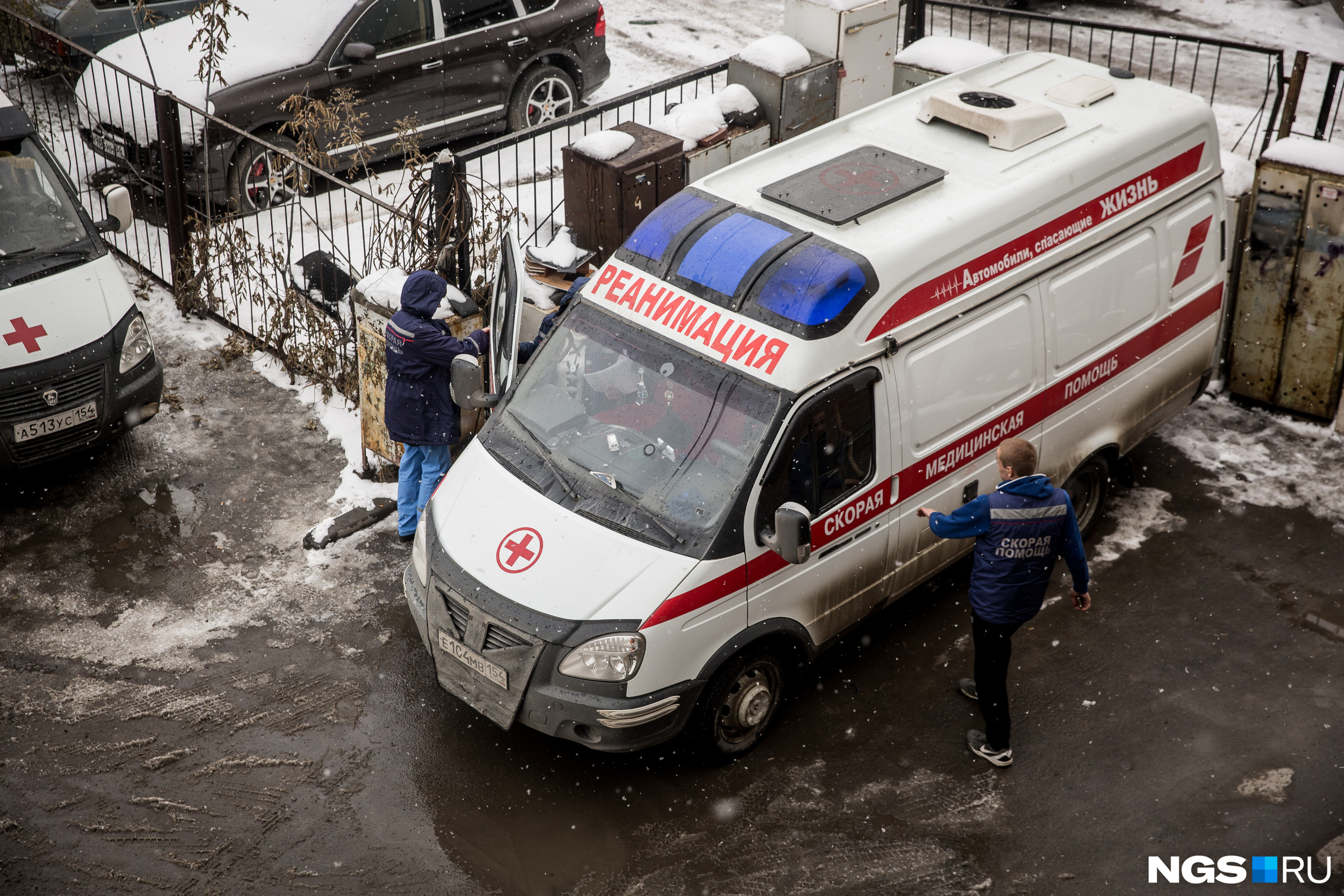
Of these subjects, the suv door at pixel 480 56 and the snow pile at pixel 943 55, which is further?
the suv door at pixel 480 56

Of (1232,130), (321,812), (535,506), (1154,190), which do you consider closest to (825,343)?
(535,506)

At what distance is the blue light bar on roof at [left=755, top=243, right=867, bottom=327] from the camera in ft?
17.2

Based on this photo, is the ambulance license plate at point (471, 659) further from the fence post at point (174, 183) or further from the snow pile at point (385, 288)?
the fence post at point (174, 183)

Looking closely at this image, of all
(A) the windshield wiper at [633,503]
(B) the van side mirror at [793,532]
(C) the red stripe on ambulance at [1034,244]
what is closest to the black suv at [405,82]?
(A) the windshield wiper at [633,503]

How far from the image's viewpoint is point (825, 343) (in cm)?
528

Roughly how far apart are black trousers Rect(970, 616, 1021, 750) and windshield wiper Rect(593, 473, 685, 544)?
4.74 feet

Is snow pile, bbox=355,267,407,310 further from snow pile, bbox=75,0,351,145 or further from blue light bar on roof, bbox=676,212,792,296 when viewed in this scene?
snow pile, bbox=75,0,351,145

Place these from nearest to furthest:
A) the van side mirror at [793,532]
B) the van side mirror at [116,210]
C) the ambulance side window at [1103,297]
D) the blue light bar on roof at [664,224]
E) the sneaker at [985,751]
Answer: the van side mirror at [793,532] → the sneaker at [985,751] → the blue light bar on roof at [664,224] → the ambulance side window at [1103,297] → the van side mirror at [116,210]

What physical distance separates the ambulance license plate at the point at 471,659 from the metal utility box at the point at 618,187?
3.09 metres

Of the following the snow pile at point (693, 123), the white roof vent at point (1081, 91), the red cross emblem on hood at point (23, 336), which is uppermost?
the white roof vent at point (1081, 91)

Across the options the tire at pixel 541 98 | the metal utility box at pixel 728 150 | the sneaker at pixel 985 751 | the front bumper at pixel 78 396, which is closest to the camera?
the sneaker at pixel 985 751

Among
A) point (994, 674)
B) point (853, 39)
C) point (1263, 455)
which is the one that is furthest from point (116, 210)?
point (1263, 455)

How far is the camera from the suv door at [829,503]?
17.3 ft

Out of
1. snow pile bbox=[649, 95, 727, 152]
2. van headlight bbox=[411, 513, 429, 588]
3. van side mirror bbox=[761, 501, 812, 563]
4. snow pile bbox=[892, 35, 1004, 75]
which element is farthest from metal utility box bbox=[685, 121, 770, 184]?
van side mirror bbox=[761, 501, 812, 563]
